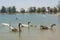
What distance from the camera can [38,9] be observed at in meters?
136

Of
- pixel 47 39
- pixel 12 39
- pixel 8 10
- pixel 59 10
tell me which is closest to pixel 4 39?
pixel 12 39

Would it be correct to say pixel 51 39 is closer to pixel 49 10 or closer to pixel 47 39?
pixel 47 39

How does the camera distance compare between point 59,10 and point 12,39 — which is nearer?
point 12,39

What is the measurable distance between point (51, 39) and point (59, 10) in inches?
4056

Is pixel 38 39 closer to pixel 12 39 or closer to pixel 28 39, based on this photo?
pixel 28 39

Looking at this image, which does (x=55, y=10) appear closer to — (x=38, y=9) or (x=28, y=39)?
(x=38, y=9)

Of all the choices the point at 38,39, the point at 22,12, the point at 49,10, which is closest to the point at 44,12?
the point at 49,10

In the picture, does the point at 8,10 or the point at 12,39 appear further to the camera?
the point at 8,10

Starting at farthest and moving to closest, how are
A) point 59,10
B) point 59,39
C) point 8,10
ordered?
point 8,10, point 59,10, point 59,39

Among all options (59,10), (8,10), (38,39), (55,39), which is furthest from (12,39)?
(8,10)

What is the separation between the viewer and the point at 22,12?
13725 cm

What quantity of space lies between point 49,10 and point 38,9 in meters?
9.33

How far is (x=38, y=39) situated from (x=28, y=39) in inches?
39.0

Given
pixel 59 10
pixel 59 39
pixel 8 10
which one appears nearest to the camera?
pixel 59 39
